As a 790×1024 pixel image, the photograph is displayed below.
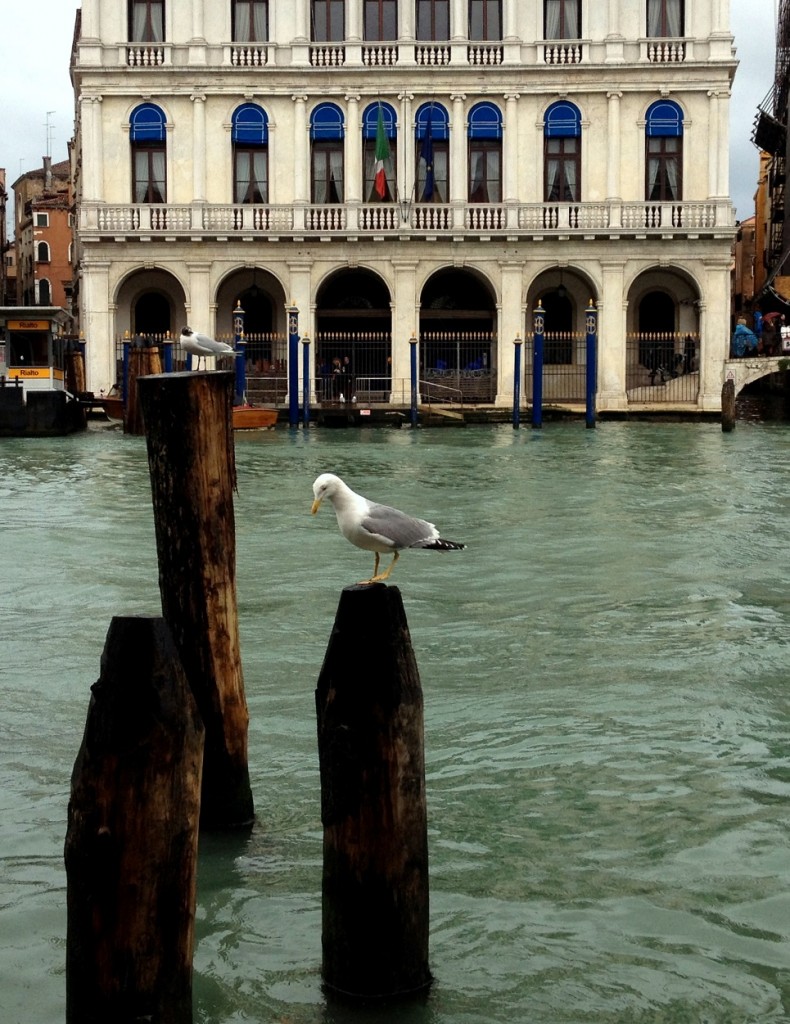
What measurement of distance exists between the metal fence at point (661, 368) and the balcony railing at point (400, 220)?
266cm

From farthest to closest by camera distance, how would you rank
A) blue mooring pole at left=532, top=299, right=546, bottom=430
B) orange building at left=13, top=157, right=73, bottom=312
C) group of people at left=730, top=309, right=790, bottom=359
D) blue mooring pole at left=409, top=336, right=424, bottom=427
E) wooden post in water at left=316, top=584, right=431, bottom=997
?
orange building at left=13, top=157, right=73, bottom=312 → group of people at left=730, top=309, right=790, bottom=359 → blue mooring pole at left=409, top=336, right=424, bottom=427 → blue mooring pole at left=532, top=299, right=546, bottom=430 → wooden post in water at left=316, top=584, right=431, bottom=997

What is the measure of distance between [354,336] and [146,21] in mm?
8741

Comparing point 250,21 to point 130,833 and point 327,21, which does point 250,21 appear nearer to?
point 327,21

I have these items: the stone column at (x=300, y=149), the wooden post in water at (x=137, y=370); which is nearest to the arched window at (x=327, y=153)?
the stone column at (x=300, y=149)

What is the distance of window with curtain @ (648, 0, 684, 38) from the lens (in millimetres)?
35750

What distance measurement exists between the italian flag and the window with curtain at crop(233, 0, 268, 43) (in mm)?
3294

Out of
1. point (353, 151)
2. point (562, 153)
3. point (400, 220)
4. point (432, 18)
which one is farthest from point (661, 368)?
point (432, 18)

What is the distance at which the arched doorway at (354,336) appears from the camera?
117ft

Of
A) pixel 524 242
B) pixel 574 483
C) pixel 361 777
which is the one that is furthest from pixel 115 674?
pixel 524 242

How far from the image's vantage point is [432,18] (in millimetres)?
36250

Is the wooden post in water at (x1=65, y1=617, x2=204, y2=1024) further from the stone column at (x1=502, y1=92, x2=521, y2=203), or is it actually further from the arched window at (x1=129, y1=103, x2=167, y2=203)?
the arched window at (x1=129, y1=103, x2=167, y2=203)

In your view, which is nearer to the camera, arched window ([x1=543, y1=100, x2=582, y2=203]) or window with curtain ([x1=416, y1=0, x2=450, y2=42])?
arched window ([x1=543, y1=100, x2=582, y2=203])

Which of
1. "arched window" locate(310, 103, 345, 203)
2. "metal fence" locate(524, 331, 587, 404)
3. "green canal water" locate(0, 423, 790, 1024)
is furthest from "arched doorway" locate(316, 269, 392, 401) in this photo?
"green canal water" locate(0, 423, 790, 1024)

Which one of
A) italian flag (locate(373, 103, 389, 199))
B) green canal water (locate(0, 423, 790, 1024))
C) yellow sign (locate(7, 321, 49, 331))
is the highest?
italian flag (locate(373, 103, 389, 199))
